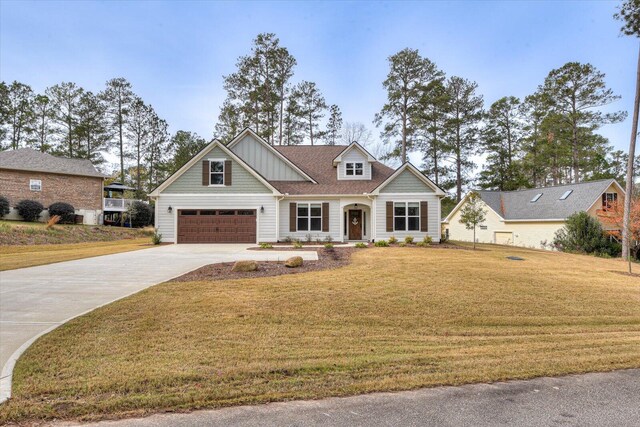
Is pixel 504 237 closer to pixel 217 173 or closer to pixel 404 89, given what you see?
pixel 404 89

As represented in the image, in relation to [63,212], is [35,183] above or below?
above

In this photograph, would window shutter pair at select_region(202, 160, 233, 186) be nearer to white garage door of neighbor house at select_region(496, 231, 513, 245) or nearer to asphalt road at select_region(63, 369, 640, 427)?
asphalt road at select_region(63, 369, 640, 427)

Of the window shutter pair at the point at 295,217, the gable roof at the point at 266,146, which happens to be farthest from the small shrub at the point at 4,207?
the window shutter pair at the point at 295,217

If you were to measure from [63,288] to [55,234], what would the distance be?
1679 centimetres

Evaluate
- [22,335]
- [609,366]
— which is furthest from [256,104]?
[609,366]

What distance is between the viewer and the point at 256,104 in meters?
30.5

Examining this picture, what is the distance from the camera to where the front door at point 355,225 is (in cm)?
1983

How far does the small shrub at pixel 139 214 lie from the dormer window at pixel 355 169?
68.5 ft

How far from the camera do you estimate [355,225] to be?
1986 cm

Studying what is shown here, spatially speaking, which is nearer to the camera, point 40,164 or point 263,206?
point 263,206

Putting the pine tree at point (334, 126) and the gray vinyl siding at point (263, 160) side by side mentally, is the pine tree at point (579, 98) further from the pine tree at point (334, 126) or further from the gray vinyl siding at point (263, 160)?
the gray vinyl siding at point (263, 160)

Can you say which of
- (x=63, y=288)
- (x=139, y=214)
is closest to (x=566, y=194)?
(x=63, y=288)

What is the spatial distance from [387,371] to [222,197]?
15.8 m

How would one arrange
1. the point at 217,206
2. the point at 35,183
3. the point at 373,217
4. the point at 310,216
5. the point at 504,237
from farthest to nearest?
the point at 504,237
the point at 35,183
the point at 310,216
the point at 373,217
the point at 217,206
